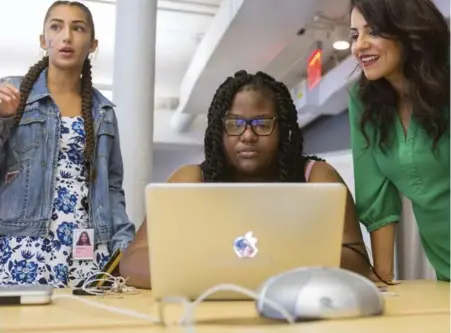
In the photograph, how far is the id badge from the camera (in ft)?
5.63

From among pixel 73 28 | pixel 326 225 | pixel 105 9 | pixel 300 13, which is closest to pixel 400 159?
pixel 326 225

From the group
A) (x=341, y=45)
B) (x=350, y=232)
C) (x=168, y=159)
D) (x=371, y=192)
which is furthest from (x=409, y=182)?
(x=168, y=159)

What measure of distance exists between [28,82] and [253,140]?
2.48 feet

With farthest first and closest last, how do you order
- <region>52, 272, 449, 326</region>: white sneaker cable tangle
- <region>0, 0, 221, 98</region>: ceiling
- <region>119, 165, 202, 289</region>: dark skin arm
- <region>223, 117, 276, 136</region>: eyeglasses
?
<region>0, 0, 221, 98</region>: ceiling, <region>223, 117, 276, 136</region>: eyeglasses, <region>119, 165, 202, 289</region>: dark skin arm, <region>52, 272, 449, 326</region>: white sneaker cable tangle

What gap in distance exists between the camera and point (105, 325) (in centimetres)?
74

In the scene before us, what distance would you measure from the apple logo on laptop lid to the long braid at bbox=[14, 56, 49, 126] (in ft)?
3.53

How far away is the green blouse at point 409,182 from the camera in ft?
4.82

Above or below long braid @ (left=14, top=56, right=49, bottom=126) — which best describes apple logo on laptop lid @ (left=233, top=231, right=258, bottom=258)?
below

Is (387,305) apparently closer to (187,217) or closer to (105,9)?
(187,217)

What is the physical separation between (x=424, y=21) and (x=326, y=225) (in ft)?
2.64

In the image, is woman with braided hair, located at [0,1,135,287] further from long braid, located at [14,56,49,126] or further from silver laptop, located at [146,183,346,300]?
silver laptop, located at [146,183,346,300]

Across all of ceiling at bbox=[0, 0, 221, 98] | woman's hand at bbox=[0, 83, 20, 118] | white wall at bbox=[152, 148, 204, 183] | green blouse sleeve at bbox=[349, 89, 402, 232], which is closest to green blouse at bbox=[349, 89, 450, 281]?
green blouse sleeve at bbox=[349, 89, 402, 232]

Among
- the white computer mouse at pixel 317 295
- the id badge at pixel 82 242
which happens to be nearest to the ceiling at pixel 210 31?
the id badge at pixel 82 242

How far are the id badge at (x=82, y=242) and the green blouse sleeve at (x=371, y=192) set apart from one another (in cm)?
79
